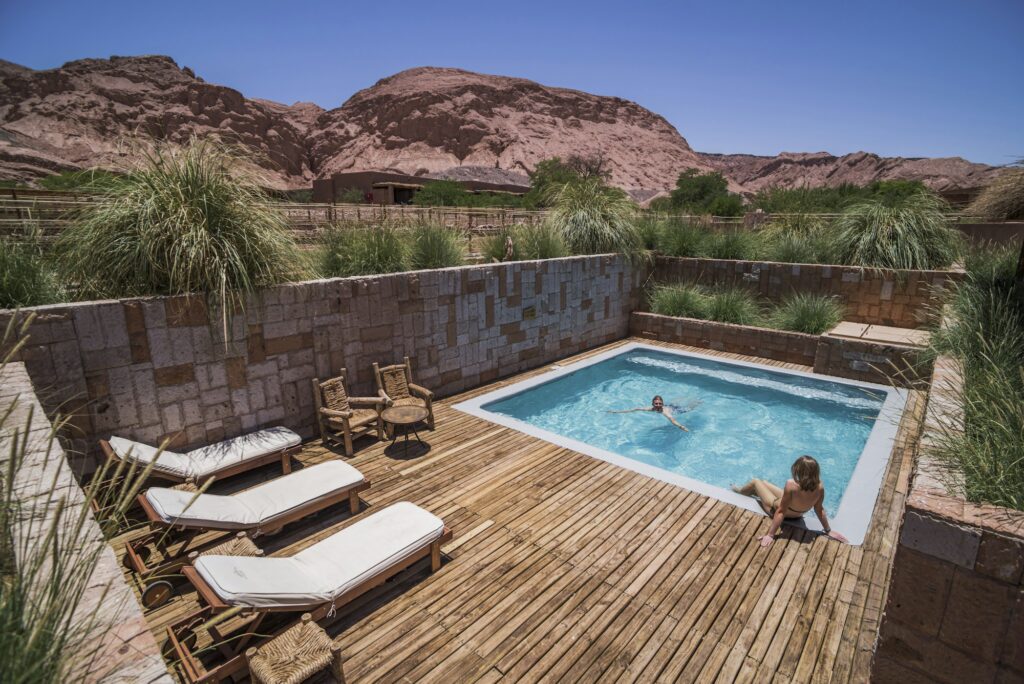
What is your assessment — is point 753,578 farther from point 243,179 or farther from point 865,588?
point 243,179

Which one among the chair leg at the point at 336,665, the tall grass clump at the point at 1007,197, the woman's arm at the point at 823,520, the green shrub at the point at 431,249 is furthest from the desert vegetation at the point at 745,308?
the chair leg at the point at 336,665

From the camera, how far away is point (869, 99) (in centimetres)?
3478

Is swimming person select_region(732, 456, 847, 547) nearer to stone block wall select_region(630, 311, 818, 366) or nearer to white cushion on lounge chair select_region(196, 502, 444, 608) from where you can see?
white cushion on lounge chair select_region(196, 502, 444, 608)

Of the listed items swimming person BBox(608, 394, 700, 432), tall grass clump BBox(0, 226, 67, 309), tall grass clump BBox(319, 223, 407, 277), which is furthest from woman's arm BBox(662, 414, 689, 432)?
tall grass clump BBox(0, 226, 67, 309)

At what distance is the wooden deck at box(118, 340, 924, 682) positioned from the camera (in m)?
2.82

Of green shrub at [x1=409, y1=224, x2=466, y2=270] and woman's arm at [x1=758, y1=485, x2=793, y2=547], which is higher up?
green shrub at [x1=409, y1=224, x2=466, y2=270]

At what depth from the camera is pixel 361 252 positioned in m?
6.54

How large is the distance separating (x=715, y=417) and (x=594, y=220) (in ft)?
14.9

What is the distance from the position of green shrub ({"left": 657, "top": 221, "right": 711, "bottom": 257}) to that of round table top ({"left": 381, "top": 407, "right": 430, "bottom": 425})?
7751 millimetres

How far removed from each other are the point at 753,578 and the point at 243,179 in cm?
585

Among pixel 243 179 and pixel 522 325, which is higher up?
pixel 243 179

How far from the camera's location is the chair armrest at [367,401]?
561 cm

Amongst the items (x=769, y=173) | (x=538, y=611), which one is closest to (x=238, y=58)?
(x=538, y=611)

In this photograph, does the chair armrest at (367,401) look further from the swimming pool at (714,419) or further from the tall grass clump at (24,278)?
the tall grass clump at (24,278)
